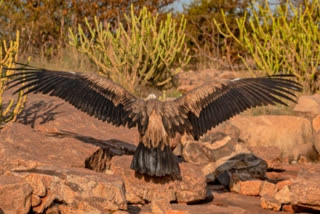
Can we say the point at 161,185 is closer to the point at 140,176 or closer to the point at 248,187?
the point at 140,176

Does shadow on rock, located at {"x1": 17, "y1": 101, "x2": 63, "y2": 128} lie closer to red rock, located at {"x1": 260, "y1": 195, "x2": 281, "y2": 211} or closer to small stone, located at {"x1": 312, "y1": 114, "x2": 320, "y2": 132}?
red rock, located at {"x1": 260, "y1": 195, "x2": 281, "y2": 211}

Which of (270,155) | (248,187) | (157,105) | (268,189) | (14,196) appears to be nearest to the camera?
(14,196)

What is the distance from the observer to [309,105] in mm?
11008

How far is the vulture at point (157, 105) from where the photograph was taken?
20.4ft

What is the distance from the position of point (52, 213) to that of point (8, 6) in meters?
14.7

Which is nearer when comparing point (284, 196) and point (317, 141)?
point (284, 196)

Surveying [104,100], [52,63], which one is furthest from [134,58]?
[104,100]

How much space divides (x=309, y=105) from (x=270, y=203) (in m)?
4.93

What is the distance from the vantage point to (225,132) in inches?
377

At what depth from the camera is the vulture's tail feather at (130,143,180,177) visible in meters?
6.27

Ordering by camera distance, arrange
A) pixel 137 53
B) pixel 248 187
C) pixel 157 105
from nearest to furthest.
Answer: pixel 157 105
pixel 248 187
pixel 137 53

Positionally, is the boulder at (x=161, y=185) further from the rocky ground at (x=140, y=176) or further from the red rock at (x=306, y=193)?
the red rock at (x=306, y=193)

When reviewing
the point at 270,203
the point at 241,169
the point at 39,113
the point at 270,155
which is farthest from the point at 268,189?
the point at 39,113

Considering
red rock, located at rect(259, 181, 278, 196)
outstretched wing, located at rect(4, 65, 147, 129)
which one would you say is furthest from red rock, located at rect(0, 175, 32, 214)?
red rock, located at rect(259, 181, 278, 196)
